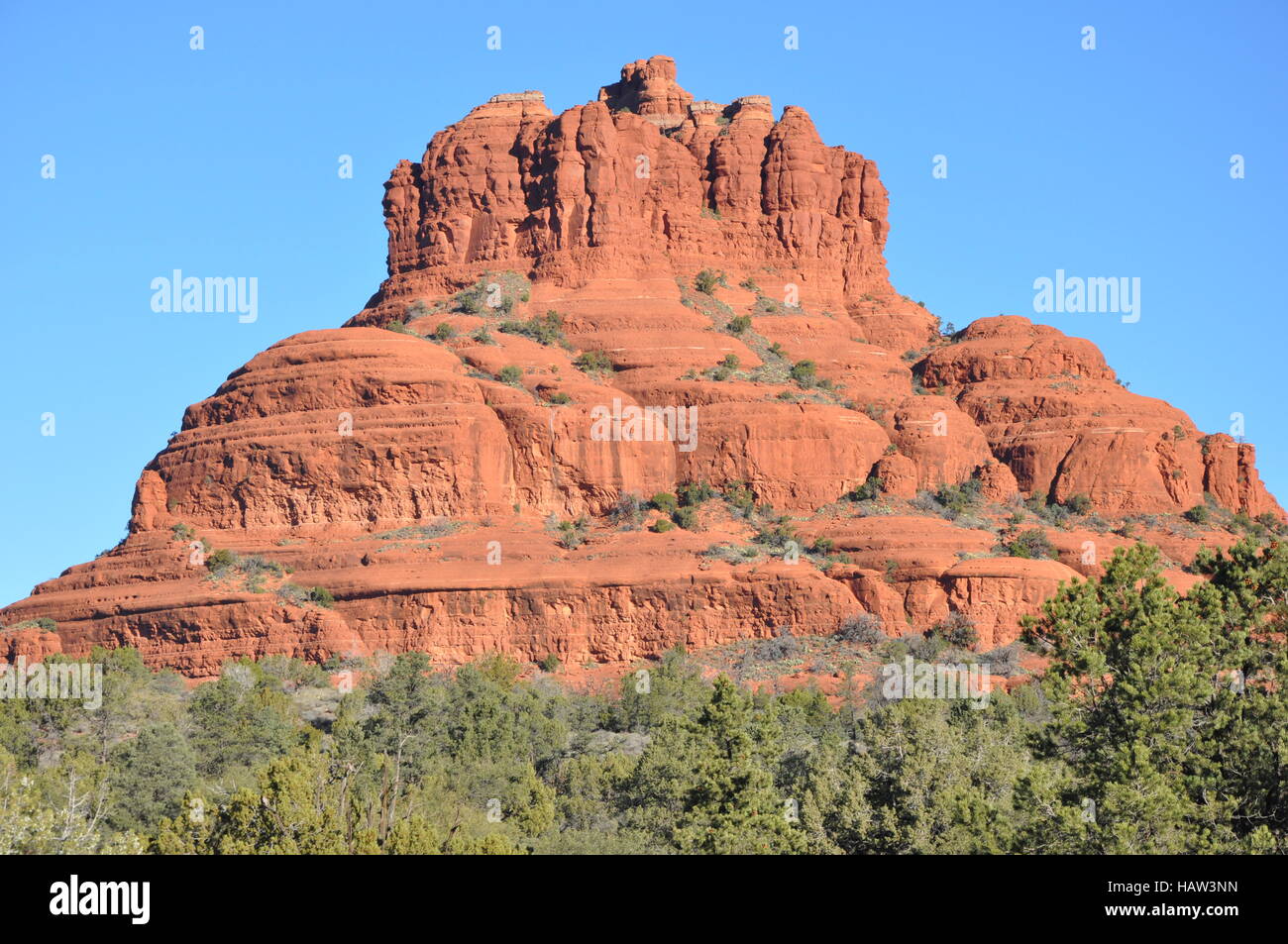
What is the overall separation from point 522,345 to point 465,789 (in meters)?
56.2

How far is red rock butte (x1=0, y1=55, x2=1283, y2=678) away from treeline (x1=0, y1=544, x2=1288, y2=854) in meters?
11.9

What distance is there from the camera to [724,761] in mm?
51750

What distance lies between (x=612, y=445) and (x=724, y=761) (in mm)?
60208

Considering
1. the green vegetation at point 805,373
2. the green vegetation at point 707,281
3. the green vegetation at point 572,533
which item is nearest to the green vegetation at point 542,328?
the green vegetation at point 707,281

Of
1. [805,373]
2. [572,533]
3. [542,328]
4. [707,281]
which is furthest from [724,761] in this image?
[707,281]

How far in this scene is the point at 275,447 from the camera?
109 metres

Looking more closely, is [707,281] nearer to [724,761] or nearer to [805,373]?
[805,373]

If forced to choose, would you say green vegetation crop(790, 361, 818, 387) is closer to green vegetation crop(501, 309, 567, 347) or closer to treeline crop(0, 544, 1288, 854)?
green vegetation crop(501, 309, 567, 347)

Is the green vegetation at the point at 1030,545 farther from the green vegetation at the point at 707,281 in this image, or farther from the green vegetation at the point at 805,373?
the green vegetation at the point at 707,281

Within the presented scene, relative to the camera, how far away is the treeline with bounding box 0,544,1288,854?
129 ft

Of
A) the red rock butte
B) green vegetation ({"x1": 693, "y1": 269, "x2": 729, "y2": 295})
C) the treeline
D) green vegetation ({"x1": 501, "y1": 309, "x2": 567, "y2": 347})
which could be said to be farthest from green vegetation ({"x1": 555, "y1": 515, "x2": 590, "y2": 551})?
green vegetation ({"x1": 693, "y1": 269, "x2": 729, "y2": 295})

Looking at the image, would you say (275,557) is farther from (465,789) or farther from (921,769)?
(921,769)

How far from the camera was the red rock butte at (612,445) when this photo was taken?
100500mm
